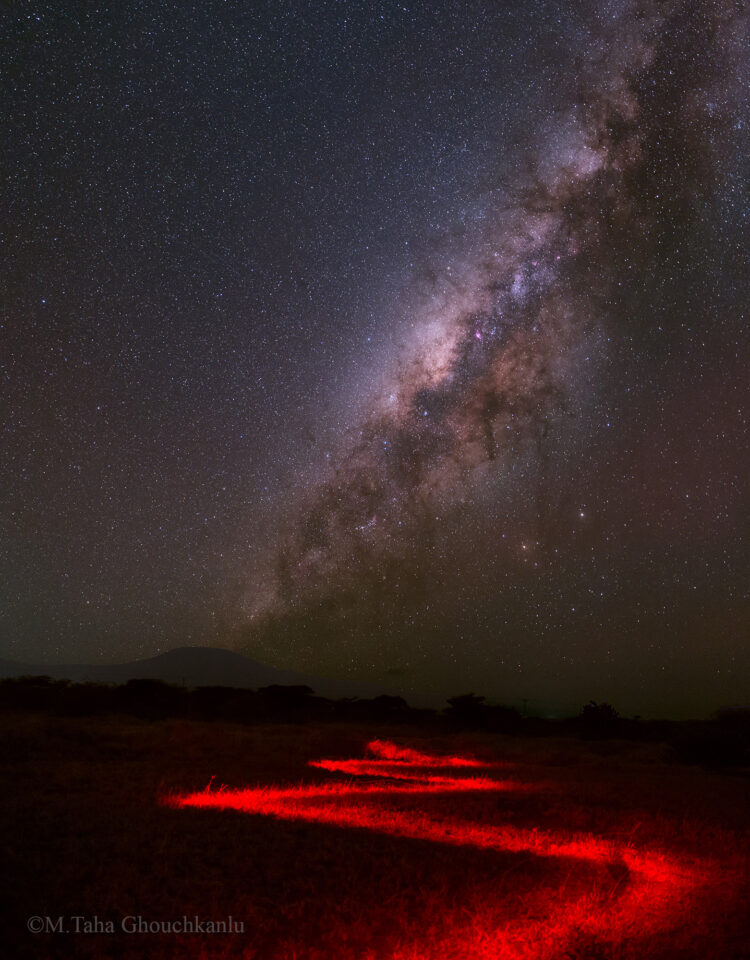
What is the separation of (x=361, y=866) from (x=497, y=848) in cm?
321

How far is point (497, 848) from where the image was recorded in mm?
12820

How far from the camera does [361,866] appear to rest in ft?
35.3

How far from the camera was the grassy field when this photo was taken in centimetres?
815

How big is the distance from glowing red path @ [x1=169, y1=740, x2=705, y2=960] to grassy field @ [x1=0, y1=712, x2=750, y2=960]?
1.7 inches

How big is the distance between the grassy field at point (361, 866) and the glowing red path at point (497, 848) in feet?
0.14

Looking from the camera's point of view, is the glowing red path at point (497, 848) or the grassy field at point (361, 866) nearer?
the grassy field at point (361, 866)

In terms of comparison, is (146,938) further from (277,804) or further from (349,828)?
(277,804)

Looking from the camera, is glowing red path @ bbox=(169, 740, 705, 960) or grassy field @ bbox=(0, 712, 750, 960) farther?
glowing red path @ bbox=(169, 740, 705, 960)

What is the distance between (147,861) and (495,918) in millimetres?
4807

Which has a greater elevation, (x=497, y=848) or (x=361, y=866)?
(x=361, y=866)

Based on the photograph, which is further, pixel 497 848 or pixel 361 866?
pixel 497 848

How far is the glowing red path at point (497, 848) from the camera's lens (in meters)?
8.48

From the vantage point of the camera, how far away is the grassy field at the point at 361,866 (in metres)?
8.15

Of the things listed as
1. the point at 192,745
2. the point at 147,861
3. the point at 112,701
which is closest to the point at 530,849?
the point at 147,861
